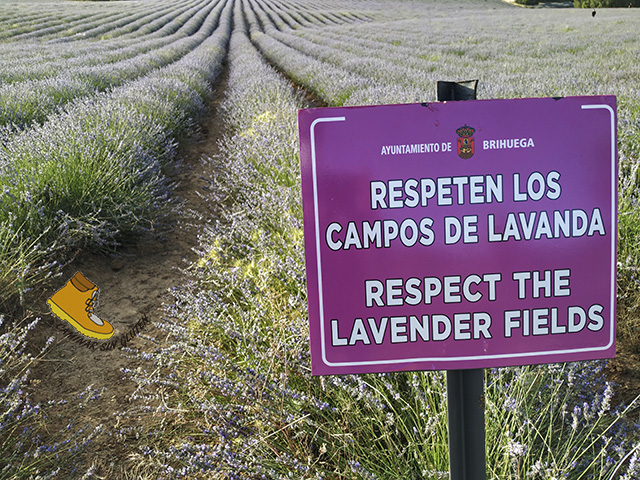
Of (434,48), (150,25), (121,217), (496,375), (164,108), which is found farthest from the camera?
(150,25)

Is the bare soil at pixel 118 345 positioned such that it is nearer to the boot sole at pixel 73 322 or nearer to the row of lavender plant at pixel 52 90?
the boot sole at pixel 73 322

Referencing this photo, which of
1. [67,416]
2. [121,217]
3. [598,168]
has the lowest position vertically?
[67,416]

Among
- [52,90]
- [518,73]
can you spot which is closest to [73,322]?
[52,90]

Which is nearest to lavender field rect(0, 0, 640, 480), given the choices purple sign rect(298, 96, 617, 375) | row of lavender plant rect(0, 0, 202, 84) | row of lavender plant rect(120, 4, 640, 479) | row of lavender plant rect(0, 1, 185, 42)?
row of lavender plant rect(120, 4, 640, 479)

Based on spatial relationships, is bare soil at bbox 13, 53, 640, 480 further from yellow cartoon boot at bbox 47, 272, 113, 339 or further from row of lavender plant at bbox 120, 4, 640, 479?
row of lavender plant at bbox 120, 4, 640, 479

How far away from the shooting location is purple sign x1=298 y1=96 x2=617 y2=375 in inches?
42.9

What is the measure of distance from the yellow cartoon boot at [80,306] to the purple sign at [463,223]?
2092 millimetres

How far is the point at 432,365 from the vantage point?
1115 millimetres

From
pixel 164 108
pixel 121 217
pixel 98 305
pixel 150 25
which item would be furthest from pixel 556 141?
pixel 150 25

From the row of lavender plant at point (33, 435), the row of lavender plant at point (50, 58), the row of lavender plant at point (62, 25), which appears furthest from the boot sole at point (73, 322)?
the row of lavender plant at point (62, 25)

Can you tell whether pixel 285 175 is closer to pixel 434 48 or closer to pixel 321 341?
pixel 321 341

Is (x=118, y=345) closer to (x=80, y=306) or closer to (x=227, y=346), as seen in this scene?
(x=80, y=306)

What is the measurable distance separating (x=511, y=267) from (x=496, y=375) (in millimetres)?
700

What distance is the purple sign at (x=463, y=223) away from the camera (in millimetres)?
1090
